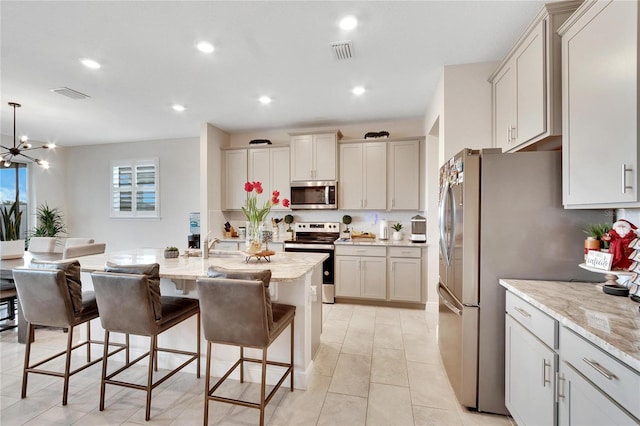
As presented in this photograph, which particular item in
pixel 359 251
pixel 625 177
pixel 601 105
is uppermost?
pixel 601 105

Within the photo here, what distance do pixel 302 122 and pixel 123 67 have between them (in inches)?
94.5

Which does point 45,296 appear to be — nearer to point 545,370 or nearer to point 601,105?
point 545,370

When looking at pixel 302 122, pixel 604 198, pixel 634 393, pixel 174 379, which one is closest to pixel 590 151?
pixel 604 198

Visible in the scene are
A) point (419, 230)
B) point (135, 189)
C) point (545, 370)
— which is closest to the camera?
point (545, 370)

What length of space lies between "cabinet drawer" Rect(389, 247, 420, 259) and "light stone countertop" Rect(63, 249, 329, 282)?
1.62m

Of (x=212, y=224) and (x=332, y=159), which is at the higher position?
(x=332, y=159)

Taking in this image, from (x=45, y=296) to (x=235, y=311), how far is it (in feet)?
4.44

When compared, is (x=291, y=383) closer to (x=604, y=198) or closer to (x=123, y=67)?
(x=604, y=198)

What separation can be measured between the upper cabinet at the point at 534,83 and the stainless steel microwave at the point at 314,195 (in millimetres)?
2398

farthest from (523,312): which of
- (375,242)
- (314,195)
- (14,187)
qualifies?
(14,187)

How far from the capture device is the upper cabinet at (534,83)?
1776 mm

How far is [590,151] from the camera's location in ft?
4.81

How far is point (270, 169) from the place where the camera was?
468cm

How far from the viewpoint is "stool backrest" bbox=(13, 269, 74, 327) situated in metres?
1.81
